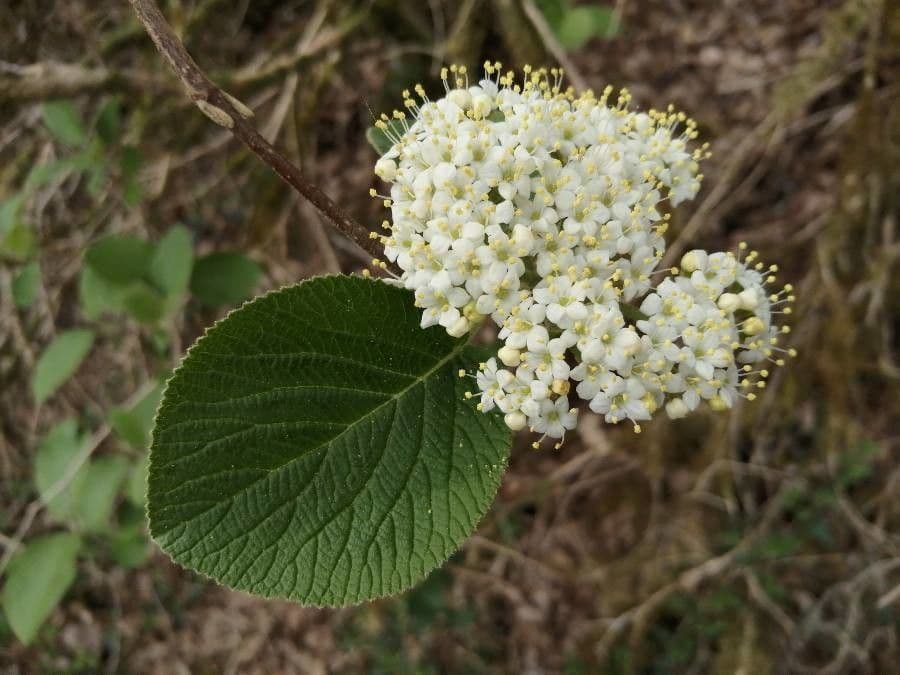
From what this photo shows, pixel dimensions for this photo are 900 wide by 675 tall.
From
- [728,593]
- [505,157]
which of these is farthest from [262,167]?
[728,593]

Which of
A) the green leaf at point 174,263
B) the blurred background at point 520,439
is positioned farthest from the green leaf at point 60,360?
the green leaf at point 174,263

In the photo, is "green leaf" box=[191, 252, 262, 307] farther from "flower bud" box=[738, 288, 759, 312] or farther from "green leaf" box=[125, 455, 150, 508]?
"flower bud" box=[738, 288, 759, 312]

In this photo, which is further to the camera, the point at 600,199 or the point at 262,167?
the point at 262,167

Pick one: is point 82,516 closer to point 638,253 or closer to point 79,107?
point 79,107

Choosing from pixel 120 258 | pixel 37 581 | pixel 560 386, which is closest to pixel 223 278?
pixel 120 258

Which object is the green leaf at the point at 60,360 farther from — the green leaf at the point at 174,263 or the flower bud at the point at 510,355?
the flower bud at the point at 510,355
